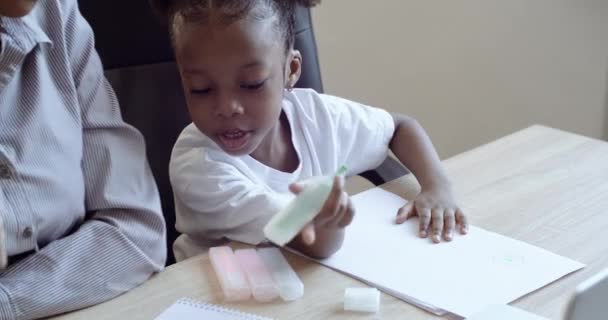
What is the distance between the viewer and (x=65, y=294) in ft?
2.74

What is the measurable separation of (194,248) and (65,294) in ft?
0.97

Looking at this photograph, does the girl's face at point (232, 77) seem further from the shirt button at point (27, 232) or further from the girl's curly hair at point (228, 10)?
the shirt button at point (27, 232)

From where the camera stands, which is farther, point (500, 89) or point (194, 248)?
point (500, 89)

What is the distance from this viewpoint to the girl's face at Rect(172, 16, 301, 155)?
97 cm

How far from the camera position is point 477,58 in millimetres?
2129

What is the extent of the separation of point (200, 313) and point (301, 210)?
0.57 ft

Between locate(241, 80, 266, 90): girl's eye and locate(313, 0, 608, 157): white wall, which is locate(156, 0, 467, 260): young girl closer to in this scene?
locate(241, 80, 266, 90): girl's eye

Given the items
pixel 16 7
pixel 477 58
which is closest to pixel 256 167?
pixel 16 7

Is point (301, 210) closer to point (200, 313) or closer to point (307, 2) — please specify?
point (200, 313)

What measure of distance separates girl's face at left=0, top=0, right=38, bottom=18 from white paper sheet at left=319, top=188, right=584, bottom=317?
0.46 m

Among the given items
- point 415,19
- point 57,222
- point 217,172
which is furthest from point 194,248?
point 415,19

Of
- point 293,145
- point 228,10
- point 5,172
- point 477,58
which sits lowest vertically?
point 477,58

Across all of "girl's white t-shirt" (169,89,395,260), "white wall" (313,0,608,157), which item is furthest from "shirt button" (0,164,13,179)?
"white wall" (313,0,608,157)

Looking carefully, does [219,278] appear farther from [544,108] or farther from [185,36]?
[544,108]
